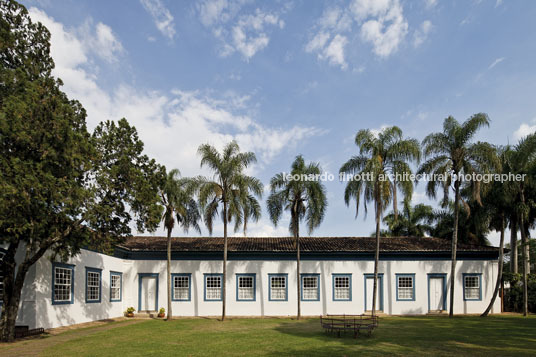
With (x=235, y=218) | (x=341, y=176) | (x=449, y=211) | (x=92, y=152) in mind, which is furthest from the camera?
(x=449, y=211)

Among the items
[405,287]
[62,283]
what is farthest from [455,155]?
[62,283]

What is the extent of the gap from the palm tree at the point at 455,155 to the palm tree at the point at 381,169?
1.50 m

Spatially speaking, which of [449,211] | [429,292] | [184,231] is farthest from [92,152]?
[449,211]

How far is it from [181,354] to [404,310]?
54.3 ft

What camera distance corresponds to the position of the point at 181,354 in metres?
10.8

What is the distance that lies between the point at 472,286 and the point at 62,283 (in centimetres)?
2226

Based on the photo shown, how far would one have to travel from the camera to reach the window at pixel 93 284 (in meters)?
19.4

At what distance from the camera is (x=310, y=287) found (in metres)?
23.4

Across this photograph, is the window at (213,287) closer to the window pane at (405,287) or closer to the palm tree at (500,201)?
the window pane at (405,287)

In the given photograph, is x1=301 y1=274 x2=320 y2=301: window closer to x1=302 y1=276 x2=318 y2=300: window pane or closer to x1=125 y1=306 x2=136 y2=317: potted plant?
x1=302 y1=276 x2=318 y2=300: window pane

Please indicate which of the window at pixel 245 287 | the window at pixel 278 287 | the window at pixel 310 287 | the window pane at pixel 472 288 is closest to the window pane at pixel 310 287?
the window at pixel 310 287

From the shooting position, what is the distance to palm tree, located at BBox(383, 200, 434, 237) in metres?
35.8

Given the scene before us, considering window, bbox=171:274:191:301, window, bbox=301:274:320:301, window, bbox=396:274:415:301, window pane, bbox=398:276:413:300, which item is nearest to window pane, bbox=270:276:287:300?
window, bbox=301:274:320:301

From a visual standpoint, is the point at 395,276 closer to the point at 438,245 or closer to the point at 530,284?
the point at 438,245
